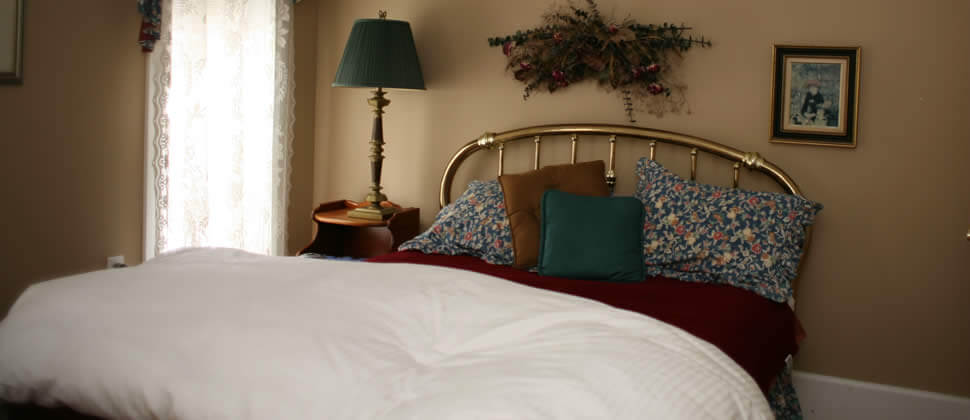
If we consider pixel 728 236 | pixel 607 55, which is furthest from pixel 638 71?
pixel 728 236

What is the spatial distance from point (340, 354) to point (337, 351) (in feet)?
0.04

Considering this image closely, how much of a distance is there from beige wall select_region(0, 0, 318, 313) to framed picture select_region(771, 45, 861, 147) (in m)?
2.53

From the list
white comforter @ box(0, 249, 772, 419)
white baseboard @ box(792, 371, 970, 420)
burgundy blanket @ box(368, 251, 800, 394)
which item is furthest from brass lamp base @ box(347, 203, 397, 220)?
white baseboard @ box(792, 371, 970, 420)

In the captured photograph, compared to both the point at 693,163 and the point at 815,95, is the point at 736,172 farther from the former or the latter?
the point at 815,95

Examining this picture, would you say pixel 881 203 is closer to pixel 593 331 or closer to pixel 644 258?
pixel 644 258

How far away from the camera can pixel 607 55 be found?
3.25 metres

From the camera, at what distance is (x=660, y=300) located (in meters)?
2.30

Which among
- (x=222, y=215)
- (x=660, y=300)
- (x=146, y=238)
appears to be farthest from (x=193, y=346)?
(x=222, y=215)

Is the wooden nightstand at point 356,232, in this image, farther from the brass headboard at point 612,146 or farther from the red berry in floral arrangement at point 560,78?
the red berry in floral arrangement at point 560,78

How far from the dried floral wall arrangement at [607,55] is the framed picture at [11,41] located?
76.2 inches

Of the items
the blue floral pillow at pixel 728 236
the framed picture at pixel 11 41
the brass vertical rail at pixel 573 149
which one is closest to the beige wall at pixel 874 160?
the brass vertical rail at pixel 573 149

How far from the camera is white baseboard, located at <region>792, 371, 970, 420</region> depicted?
2883 mm

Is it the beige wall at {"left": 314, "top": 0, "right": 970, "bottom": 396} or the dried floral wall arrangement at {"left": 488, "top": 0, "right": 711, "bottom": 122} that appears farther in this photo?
the dried floral wall arrangement at {"left": 488, "top": 0, "right": 711, "bottom": 122}

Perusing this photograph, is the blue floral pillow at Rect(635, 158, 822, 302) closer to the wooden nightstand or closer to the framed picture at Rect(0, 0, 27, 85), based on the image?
the wooden nightstand
